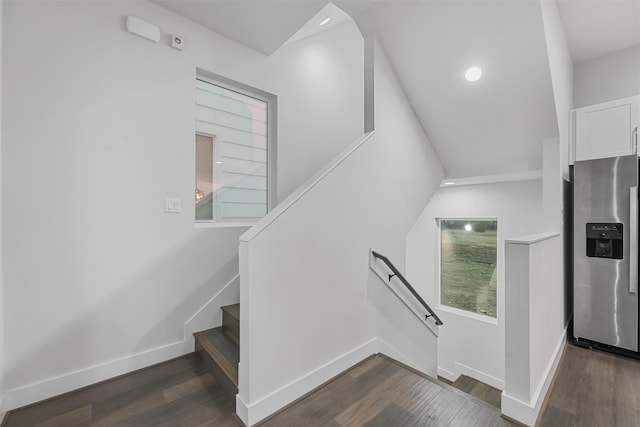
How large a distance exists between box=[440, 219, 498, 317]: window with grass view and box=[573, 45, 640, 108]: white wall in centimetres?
186

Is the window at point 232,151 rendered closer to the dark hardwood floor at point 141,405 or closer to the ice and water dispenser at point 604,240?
the dark hardwood floor at point 141,405

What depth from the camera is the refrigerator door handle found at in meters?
2.52

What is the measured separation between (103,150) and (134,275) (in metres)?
1.01

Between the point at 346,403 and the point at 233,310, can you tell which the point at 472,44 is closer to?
the point at 346,403

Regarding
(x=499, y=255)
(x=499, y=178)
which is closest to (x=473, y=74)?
(x=499, y=178)

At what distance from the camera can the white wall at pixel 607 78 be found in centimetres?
324

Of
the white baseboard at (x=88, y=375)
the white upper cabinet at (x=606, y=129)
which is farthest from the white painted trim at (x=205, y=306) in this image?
the white upper cabinet at (x=606, y=129)

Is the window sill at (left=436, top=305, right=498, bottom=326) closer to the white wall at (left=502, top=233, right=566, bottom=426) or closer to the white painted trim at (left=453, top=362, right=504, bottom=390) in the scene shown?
the white painted trim at (left=453, top=362, right=504, bottom=390)

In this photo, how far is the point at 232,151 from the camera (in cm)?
306

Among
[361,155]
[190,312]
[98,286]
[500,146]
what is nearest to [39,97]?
[98,286]

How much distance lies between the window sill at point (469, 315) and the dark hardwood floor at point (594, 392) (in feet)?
4.19

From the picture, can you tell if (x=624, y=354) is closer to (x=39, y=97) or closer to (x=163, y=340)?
(x=163, y=340)

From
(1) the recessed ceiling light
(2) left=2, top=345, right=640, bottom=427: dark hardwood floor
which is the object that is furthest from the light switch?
(1) the recessed ceiling light

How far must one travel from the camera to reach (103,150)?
7.23ft
